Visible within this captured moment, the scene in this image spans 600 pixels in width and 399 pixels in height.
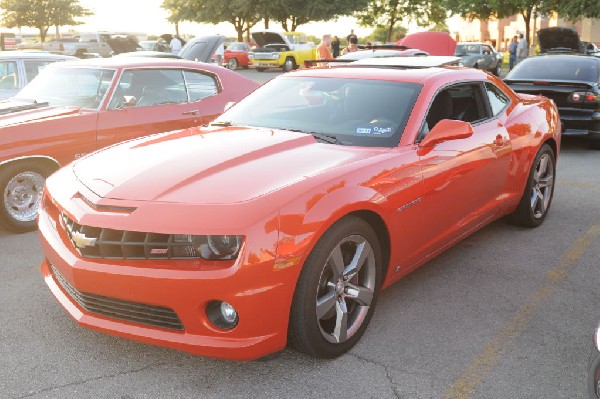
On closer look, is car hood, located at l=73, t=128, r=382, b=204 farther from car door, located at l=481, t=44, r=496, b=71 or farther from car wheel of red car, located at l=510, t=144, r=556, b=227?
car door, located at l=481, t=44, r=496, b=71

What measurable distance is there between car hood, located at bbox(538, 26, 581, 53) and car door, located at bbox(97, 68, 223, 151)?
47.2ft

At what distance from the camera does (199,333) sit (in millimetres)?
3023

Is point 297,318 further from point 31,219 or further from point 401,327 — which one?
point 31,219

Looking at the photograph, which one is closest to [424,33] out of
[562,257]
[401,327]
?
[562,257]

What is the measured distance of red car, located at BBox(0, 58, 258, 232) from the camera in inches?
229

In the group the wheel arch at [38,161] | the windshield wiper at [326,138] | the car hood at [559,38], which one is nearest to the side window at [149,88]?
the wheel arch at [38,161]

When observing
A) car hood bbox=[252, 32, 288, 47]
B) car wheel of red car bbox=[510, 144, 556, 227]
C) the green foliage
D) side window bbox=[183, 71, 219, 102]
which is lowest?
car wheel of red car bbox=[510, 144, 556, 227]

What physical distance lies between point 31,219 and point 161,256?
349 centimetres

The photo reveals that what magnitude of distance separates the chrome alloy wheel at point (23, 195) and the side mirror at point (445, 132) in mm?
3595

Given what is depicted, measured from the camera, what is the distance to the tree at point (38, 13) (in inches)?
2158

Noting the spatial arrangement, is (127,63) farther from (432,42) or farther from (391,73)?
(432,42)

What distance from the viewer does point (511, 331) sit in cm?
384

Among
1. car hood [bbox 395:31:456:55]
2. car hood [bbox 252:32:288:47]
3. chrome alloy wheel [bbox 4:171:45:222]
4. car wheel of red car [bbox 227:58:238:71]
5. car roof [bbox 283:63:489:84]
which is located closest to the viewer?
car roof [bbox 283:63:489:84]

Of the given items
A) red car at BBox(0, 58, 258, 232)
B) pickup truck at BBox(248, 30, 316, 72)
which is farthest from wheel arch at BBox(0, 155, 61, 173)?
pickup truck at BBox(248, 30, 316, 72)
